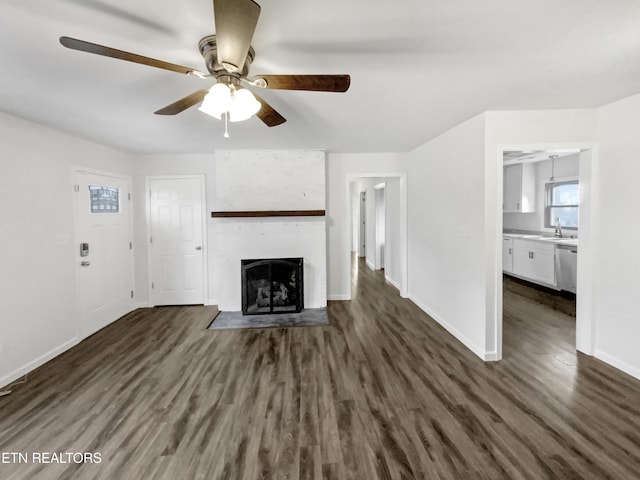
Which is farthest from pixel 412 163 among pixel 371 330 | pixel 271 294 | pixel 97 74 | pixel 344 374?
pixel 97 74

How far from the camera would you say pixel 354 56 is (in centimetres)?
176

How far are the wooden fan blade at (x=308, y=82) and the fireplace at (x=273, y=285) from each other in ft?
9.69

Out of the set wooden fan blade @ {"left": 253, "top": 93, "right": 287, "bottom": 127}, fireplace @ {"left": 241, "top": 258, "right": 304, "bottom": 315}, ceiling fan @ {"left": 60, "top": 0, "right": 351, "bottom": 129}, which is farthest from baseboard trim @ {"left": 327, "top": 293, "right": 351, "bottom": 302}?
ceiling fan @ {"left": 60, "top": 0, "right": 351, "bottom": 129}

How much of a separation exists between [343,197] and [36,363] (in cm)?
426

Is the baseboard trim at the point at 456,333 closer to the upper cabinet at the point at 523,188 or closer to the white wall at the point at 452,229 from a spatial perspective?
the white wall at the point at 452,229

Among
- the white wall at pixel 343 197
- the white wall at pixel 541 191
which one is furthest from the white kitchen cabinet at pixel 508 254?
the white wall at pixel 343 197

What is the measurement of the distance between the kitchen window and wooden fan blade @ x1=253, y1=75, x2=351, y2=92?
583cm

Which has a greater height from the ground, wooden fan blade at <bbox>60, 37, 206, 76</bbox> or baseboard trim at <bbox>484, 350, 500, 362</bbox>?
wooden fan blade at <bbox>60, 37, 206, 76</bbox>

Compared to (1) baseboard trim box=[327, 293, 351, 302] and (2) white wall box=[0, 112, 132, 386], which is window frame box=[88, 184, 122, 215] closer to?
(2) white wall box=[0, 112, 132, 386]

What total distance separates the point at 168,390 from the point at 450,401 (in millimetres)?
2350

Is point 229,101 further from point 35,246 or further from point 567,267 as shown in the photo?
point 567,267

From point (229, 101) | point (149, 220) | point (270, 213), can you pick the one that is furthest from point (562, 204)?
point (149, 220)

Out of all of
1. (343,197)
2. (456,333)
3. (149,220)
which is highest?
(343,197)

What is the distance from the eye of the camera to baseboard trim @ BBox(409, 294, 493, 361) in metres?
2.84
